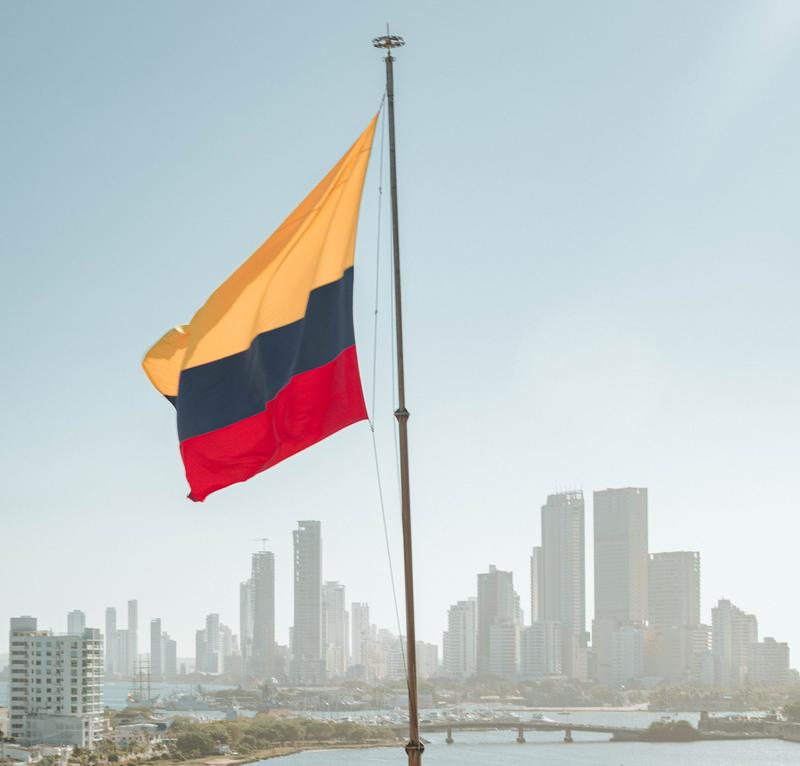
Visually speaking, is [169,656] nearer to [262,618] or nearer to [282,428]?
[262,618]

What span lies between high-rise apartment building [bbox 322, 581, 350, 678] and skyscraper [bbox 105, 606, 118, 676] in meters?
22.9

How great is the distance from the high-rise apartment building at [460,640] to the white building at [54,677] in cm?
3849

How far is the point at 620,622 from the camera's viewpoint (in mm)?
71562

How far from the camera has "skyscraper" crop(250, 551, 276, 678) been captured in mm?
79938

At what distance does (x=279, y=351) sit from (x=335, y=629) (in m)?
85.1

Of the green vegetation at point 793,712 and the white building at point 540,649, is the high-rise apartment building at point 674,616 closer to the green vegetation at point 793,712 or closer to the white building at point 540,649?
the white building at point 540,649

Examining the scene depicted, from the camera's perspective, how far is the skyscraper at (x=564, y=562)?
76.6 metres

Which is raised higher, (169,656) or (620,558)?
(620,558)

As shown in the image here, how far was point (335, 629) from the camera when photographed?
86.3 meters

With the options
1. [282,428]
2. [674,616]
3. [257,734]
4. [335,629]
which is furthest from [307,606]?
[282,428]

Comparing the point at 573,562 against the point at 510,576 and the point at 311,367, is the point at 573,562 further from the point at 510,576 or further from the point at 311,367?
the point at 311,367

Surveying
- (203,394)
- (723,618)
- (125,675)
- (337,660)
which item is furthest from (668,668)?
(203,394)

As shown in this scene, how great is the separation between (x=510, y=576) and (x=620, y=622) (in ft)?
26.8

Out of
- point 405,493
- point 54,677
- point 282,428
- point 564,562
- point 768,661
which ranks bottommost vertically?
point 768,661
